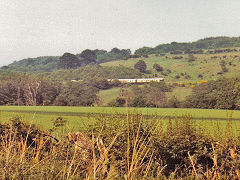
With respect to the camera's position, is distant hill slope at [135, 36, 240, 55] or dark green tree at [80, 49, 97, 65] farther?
distant hill slope at [135, 36, 240, 55]

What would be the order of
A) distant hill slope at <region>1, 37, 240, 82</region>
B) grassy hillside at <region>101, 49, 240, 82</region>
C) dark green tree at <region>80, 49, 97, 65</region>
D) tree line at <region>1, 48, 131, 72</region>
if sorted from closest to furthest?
grassy hillside at <region>101, 49, 240, 82</region>
distant hill slope at <region>1, 37, 240, 82</region>
tree line at <region>1, 48, 131, 72</region>
dark green tree at <region>80, 49, 97, 65</region>

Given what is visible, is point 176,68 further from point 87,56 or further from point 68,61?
point 68,61

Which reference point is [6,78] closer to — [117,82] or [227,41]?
[117,82]

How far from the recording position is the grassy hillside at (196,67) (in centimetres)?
9216

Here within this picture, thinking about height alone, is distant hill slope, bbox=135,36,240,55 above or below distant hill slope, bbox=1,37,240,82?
above

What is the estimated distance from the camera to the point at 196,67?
326 feet

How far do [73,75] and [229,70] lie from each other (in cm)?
4465

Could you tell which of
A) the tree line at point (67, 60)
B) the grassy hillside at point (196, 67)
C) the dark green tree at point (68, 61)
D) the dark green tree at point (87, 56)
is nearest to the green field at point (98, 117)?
the grassy hillside at point (196, 67)

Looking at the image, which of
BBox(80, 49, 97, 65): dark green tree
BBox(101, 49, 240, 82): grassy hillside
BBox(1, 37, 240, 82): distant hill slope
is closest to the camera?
BBox(101, 49, 240, 82): grassy hillside

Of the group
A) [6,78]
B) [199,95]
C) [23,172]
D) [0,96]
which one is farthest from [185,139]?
[6,78]

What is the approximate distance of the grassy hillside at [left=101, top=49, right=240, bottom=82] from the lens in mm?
92156

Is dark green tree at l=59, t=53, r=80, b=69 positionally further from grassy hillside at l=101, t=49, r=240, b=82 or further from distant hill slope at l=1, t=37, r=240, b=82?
grassy hillside at l=101, t=49, r=240, b=82

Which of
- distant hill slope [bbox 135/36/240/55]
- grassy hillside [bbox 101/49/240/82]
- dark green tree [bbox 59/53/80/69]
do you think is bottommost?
grassy hillside [bbox 101/49/240/82]

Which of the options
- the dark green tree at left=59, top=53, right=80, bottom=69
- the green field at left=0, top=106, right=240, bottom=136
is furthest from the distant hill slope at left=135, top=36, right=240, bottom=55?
the green field at left=0, top=106, right=240, bottom=136
